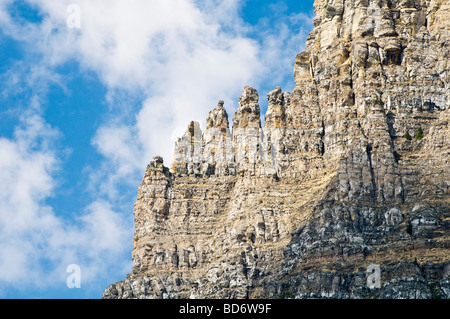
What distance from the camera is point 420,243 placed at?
193 m
